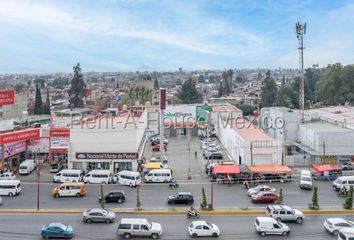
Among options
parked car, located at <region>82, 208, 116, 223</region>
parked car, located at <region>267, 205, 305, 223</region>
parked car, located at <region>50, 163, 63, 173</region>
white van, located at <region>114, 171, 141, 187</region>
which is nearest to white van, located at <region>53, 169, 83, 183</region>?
parked car, located at <region>50, 163, 63, 173</region>

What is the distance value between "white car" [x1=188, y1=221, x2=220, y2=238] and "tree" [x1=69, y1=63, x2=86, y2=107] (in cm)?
4899

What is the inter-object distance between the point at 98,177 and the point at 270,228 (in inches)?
417

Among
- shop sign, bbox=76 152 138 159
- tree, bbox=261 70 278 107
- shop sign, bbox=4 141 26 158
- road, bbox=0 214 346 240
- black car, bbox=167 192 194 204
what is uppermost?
tree, bbox=261 70 278 107

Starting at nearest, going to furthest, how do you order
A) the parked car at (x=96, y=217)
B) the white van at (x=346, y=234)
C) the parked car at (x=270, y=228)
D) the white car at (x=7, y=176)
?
the white van at (x=346, y=234), the parked car at (x=270, y=228), the parked car at (x=96, y=217), the white car at (x=7, y=176)

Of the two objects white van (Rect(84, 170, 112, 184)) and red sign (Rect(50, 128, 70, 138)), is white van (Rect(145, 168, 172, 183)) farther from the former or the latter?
red sign (Rect(50, 128, 70, 138))

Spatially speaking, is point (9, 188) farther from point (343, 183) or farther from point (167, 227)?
point (343, 183)

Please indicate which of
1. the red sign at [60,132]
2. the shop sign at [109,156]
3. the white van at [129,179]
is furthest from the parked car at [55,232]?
the red sign at [60,132]

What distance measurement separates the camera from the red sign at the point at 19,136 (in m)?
24.2

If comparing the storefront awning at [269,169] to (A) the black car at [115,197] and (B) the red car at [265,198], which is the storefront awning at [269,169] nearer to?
(B) the red car at [265,198]

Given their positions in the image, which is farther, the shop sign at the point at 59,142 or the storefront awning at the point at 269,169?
the shop sign at the point at 59,142

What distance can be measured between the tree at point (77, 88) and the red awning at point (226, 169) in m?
41.1

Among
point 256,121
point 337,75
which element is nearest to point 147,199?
point 256,121

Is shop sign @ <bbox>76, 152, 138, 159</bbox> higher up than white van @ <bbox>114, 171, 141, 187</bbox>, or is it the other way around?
shop sign @ <bbox>76, 152, 138, 159</bbox>

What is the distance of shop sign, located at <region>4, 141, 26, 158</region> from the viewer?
24.6 m
